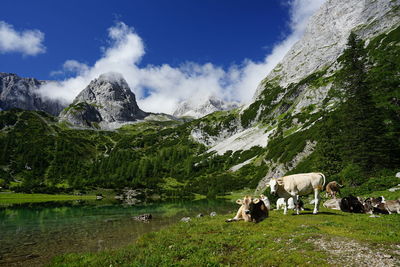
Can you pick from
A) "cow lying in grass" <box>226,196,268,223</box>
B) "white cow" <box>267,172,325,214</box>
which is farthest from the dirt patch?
"white cow" <box>267,172,325,214</box>

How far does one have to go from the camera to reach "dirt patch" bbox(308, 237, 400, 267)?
9180 millimetres

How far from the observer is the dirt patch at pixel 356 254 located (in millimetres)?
9180

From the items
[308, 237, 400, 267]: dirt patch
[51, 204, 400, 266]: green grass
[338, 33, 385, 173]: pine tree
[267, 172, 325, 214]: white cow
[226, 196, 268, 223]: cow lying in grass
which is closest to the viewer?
[308, 237, 400, 267]: dirt patch

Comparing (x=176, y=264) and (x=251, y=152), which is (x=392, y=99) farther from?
(x=251, y=152)

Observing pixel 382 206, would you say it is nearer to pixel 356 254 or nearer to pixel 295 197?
pixel 295 197

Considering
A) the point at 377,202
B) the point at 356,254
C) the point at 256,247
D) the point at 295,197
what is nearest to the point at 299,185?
the point at 295,197

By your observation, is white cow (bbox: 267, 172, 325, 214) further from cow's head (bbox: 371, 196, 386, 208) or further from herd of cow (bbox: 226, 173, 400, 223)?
cow's head (bbox: 371, 196, 386, 208)

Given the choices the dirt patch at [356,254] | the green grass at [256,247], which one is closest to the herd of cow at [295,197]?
the green grass at [256,247]

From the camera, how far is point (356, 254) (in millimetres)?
10086

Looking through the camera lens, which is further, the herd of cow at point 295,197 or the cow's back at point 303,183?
the cow's back at point 303,183

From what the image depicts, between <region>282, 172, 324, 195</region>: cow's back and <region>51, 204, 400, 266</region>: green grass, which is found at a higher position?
<region>282, 172, 324, 195</region>: cow's back

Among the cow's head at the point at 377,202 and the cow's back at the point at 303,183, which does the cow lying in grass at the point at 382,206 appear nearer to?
the cow's head at the point at 377,202

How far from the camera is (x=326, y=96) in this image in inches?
6048

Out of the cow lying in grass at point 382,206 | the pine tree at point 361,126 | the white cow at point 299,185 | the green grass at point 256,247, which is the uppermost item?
the pine tree at point 361,126
